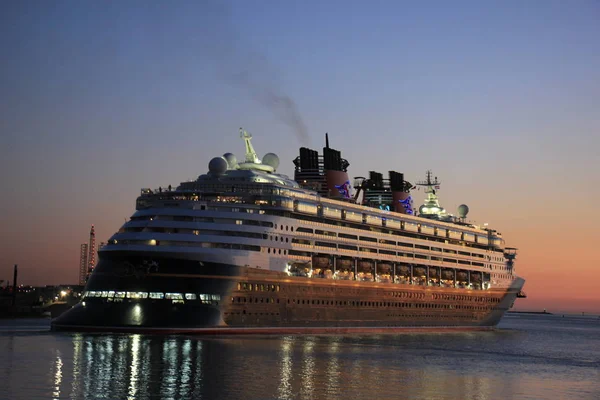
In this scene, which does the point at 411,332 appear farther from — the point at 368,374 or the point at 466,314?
the point at 368,374

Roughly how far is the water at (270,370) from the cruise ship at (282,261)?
9.59 ft

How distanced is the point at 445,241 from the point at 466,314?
34.3 feet

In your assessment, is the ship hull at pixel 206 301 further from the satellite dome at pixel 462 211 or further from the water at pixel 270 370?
the satellite dome at pixel 462 211

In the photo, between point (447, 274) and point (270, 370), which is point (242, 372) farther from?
point (447, 274)

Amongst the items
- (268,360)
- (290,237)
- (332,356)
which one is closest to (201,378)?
(268,360)

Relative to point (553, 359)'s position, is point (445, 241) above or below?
above

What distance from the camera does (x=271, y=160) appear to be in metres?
87.9

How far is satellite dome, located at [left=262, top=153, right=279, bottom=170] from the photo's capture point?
288 feet

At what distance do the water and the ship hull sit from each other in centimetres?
155

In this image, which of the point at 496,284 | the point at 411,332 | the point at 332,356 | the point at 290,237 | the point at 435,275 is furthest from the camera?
the point at 496,284

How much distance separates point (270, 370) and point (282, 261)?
92.6ft

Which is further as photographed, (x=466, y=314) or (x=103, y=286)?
(x=466, y=314)

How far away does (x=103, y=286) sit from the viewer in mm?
67188

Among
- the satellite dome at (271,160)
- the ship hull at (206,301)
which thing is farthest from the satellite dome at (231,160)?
the ship hull at (206,301)
